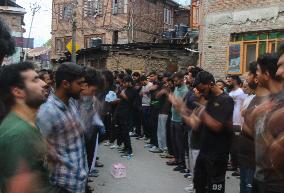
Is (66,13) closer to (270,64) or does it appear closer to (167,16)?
(167,16)

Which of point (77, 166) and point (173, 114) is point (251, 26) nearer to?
point (173, 114)

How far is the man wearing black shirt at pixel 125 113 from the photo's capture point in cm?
1009

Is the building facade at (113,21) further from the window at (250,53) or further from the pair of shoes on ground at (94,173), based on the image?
the pair of shoes on ground at (94,173)

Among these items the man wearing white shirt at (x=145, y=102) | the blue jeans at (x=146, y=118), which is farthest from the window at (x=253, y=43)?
the blue jeans at (x=146, y=118)

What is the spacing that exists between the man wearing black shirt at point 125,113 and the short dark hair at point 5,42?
22.4 feet

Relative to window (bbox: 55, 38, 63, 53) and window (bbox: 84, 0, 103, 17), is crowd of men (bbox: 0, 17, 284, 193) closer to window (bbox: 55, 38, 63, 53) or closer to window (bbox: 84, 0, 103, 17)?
window (bbox: 84, 0, 103, 17)

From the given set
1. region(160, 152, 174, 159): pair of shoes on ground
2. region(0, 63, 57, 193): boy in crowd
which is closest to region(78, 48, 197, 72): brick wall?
region(160, 152, 174, 159): pair of shoes on ground

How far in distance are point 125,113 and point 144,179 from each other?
2.65 metres

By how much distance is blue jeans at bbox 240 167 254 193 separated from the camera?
16.8 ft

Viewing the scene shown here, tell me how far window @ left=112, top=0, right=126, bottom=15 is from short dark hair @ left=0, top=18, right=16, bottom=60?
31056 mm

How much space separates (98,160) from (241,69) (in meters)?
8.40

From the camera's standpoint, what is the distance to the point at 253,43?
15.8 meters

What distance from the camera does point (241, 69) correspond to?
628 inches

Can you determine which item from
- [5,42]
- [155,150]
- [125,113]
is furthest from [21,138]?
[155,150]
